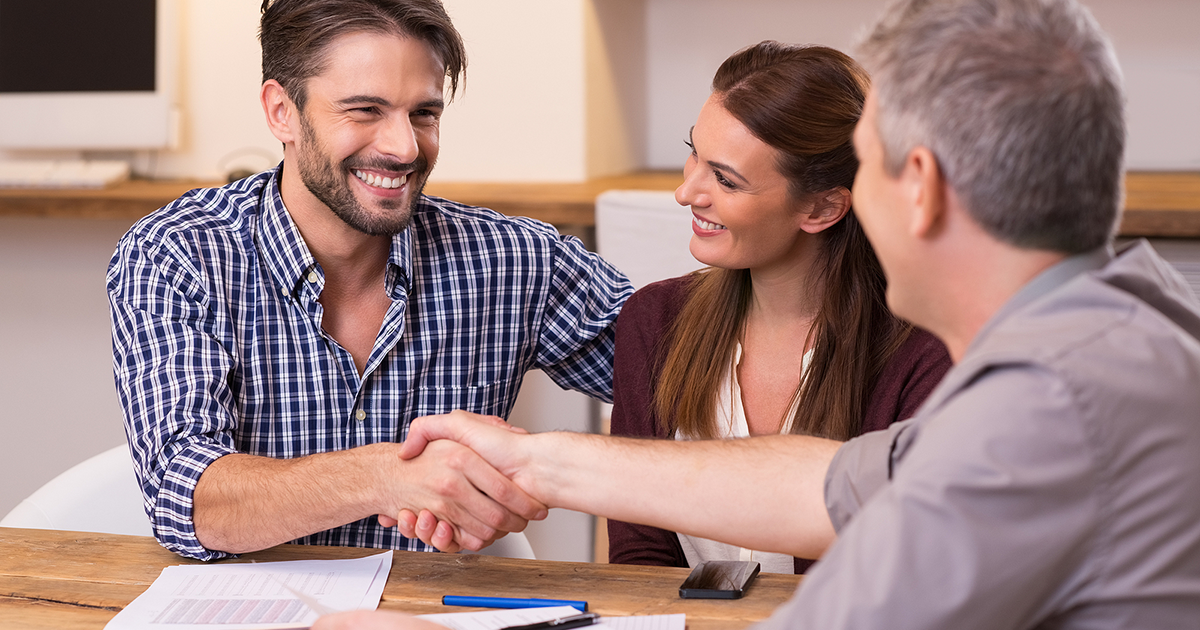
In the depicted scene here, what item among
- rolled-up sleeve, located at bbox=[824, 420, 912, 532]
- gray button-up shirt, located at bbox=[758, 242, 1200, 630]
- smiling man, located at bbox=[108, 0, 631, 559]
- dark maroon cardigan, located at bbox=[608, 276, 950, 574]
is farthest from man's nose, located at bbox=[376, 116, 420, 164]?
gray button-up shirt, located at bbox=[758, 242, 1200, 630]

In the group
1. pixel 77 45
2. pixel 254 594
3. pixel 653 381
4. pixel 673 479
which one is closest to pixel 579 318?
pixel 653 381

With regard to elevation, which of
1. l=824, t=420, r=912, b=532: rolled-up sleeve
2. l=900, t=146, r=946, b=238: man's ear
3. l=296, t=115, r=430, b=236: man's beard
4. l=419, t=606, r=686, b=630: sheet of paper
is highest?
l=900, t=146, r=946, b=238: man's ear

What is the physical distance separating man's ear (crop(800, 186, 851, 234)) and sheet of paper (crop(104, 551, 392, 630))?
0.73 m

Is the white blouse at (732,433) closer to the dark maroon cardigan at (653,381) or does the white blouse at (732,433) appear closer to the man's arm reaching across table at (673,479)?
the dark maroon cardigan at (653,381)

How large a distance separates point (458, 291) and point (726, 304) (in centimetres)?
40

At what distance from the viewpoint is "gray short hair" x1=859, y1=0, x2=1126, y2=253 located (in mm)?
681

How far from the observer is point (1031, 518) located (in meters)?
0.60

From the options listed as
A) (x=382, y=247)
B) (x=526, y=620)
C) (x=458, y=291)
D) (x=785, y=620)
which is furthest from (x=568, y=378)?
(x=785, y=620)

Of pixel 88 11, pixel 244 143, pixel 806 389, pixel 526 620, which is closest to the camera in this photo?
pixel 526 620

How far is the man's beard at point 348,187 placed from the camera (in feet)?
4.98

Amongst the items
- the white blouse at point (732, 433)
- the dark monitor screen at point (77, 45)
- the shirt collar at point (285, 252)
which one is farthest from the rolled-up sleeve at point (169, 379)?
the dark monitor screen at point (77, 45)

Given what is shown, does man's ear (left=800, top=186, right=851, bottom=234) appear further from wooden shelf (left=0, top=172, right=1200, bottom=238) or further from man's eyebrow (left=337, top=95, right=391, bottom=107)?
wooden shelf (left=0, top=172, right=1200, bottom=238)

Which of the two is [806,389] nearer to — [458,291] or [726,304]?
[726,304]

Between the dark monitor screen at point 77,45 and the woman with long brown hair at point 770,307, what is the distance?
202 centimetres
